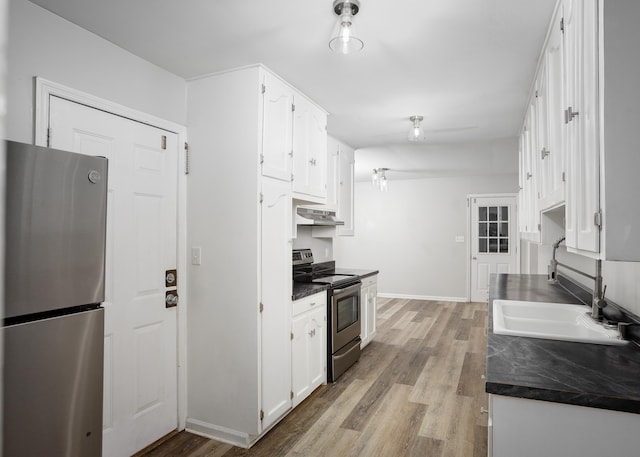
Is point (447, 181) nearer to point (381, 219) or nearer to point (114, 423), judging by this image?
point (381, 219)

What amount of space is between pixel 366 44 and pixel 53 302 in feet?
6.41

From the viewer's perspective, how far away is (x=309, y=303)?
318 cm

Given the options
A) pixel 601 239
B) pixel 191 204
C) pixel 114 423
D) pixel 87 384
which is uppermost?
pixel 191 204

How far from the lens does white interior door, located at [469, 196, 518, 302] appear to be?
7098 millimetres

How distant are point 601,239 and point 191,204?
2272 mm

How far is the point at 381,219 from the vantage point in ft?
26.2

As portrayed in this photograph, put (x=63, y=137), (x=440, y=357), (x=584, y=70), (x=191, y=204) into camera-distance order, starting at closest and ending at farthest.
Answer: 1. (x=584, y=70)
2. (x=63, y=137)
3. (x=191, y=204)
4. (x=440, y=357)

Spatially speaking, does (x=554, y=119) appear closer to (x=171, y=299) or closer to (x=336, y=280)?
(x=336, y=280)

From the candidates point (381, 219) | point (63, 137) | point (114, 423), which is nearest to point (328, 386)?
point (114, 423)

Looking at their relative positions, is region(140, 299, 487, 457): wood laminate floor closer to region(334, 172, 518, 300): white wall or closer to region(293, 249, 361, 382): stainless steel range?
region(293, 249, 361, 382): stainless steel range

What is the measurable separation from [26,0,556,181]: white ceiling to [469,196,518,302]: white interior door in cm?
399

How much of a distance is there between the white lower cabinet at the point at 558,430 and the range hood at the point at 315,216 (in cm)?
241

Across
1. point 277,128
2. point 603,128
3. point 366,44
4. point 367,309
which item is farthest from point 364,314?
point 603,128

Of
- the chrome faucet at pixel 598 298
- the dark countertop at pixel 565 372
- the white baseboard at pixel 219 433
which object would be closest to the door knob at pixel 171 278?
the white baseboard at pixel 219 433
